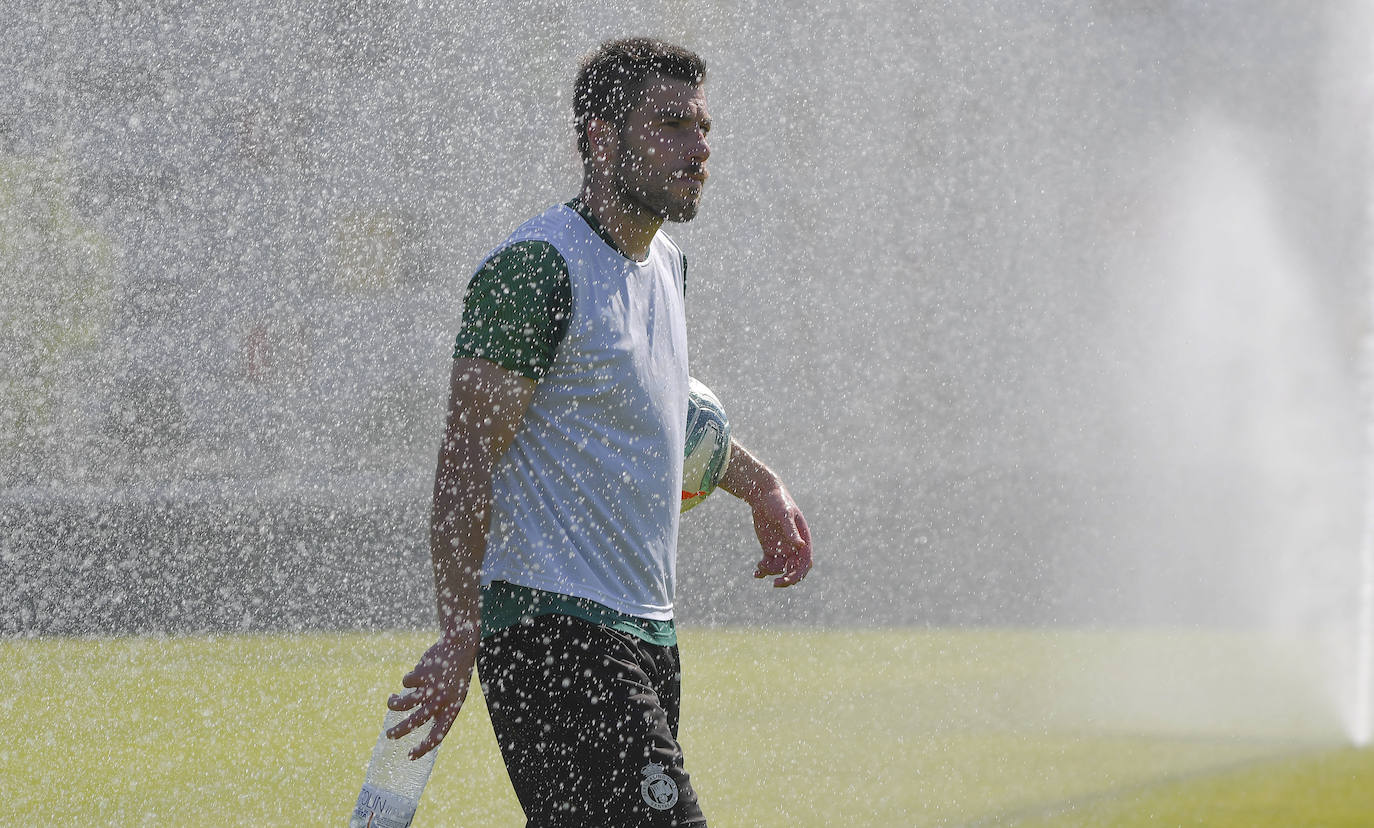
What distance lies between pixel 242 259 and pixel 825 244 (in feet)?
15.5

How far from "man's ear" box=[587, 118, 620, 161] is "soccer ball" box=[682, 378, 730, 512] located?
0.44 metres

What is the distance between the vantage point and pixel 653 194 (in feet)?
6.38

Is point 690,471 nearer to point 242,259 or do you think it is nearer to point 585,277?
point 585,277

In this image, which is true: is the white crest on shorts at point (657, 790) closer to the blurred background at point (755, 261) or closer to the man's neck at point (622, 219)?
the man's neck at point (622, 219)

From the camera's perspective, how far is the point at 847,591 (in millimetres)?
7707

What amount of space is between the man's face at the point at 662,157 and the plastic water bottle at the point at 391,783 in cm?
68

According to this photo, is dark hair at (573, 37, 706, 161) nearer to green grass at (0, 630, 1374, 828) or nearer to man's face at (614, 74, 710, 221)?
man's face at (614, 74, 710, 221)

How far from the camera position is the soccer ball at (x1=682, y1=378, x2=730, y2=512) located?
230 cm

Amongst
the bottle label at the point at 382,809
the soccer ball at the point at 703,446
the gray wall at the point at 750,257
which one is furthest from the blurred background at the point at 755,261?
the bottle label at the point at 382,809

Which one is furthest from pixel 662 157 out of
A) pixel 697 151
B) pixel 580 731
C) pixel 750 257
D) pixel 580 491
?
pixel 750 257

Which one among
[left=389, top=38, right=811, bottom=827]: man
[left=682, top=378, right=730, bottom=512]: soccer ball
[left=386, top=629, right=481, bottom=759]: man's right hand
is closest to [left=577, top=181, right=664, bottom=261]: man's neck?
[left=389, top=38, right=811, bottom=827]: man

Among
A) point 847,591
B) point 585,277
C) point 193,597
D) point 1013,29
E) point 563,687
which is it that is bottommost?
point 193,597

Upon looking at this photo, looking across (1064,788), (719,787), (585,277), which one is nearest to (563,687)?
(585,277)

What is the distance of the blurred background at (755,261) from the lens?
9.16 m
